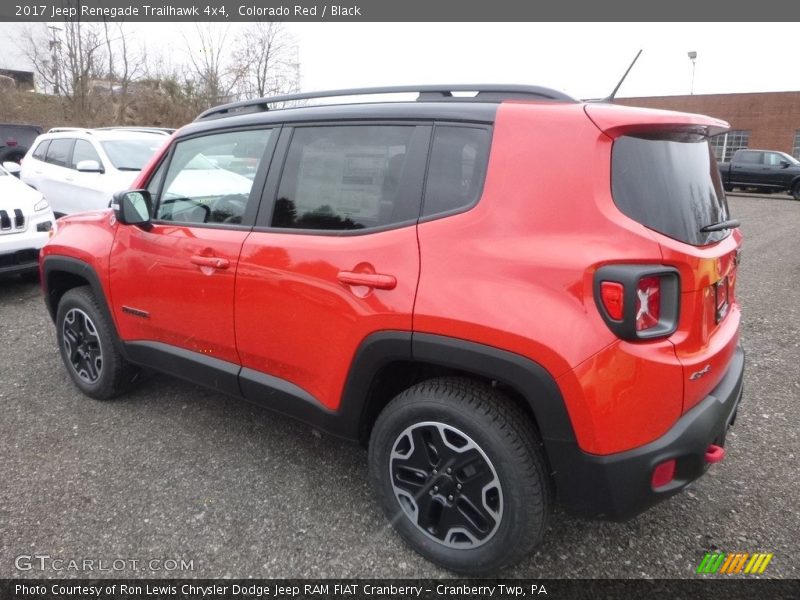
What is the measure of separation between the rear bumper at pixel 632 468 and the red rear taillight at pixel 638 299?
35cm

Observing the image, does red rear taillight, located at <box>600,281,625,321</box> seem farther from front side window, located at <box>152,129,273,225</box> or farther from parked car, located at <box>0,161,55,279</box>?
parked car, located at <box>0,161,55,279</box>

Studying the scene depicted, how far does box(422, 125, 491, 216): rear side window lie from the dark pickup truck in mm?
21242

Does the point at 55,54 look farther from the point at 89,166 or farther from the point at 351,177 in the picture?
the point at 351,177

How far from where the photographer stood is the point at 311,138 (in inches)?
101

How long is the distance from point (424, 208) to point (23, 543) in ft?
7.28

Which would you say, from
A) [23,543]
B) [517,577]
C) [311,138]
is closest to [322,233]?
[311,138]

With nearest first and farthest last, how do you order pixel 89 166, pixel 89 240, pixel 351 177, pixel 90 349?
pixel 351 177
pixel 89 240
pixel 90 349
pixel 89 166

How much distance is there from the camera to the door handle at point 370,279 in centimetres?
213

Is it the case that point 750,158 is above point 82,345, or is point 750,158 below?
above

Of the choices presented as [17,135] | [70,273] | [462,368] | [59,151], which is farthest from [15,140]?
[462,368]

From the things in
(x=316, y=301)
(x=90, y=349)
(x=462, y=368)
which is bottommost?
(x=90, y=349)

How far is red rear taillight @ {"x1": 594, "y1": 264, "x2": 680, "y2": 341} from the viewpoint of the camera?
1719 mm

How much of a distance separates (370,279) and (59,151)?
854cm

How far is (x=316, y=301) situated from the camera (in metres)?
2.35
